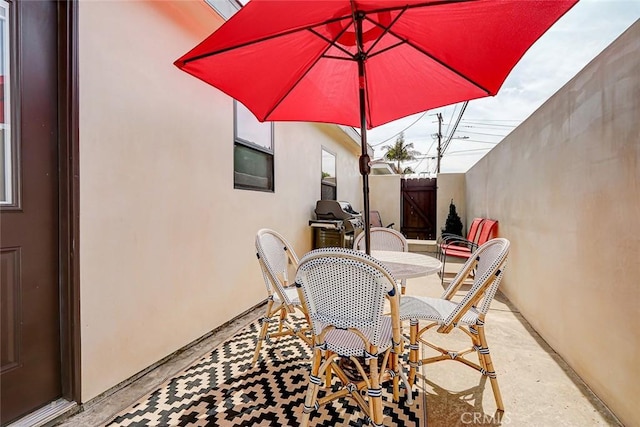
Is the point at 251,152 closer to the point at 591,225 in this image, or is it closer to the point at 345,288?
the point at 345,288

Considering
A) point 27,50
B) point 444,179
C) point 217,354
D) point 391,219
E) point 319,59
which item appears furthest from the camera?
point 391,219

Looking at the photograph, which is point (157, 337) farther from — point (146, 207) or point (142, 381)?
point (146, 207)

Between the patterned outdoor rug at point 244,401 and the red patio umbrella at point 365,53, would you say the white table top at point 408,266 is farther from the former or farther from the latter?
the patterned outdoor rug at point 244,401

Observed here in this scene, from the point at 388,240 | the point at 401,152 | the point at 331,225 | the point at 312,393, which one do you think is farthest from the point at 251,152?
the point at 401,152

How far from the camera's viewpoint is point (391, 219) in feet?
30.7

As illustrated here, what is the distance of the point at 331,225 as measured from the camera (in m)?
5.00

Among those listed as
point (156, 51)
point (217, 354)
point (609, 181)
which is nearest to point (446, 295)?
point (609, 181)

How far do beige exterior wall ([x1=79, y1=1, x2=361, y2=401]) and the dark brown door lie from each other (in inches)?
5.7

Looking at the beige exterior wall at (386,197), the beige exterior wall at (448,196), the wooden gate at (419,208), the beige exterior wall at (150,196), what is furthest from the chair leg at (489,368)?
the wooden gate at (419,208)

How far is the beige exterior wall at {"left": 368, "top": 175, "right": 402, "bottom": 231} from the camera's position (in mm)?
9367

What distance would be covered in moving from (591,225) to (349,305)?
1.88 m

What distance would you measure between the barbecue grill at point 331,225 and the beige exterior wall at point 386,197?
4342 millimetres

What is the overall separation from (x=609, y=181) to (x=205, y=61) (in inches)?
100

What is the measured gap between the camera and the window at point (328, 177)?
5.94 meters
